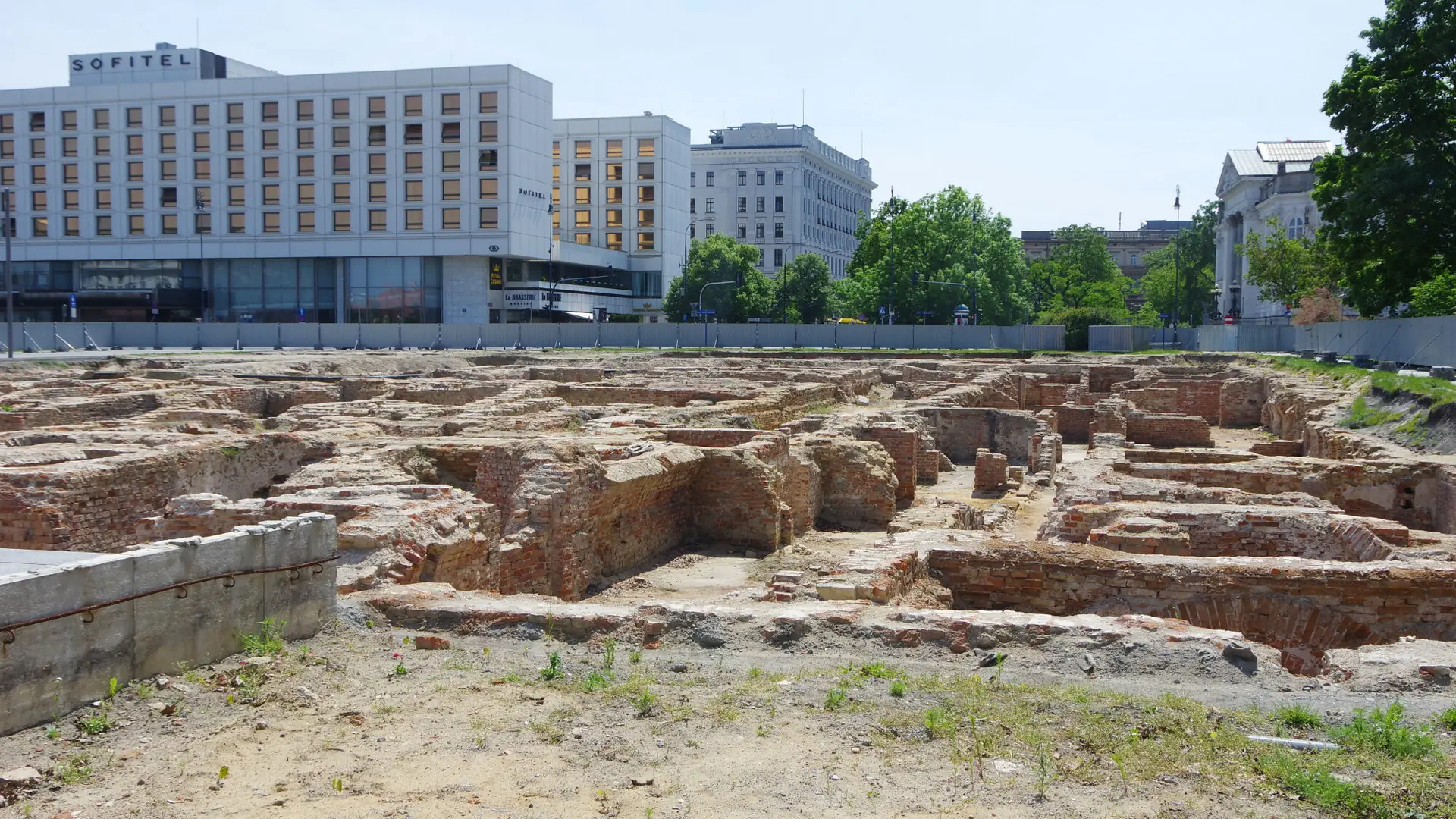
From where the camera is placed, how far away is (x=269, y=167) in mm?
66125

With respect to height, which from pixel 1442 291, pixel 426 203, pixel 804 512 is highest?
pixel 426 203

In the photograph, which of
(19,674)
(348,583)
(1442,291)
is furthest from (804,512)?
(1442,291)

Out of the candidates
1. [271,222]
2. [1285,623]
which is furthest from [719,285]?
[1285,623]

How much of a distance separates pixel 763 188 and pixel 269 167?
48113 mm

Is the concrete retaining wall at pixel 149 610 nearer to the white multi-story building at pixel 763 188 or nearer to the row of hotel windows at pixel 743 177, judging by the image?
the white multi-story building at pixel 763 188

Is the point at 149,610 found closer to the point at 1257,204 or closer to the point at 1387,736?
the point at 1387,736

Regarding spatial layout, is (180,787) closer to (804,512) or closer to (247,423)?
(804,512)

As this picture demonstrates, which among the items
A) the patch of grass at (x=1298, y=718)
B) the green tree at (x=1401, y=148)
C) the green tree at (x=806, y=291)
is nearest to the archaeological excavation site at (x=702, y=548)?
the patch of grass at (x=1298, y=718)

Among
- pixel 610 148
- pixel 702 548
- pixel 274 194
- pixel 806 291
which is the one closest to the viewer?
pixel 702 548

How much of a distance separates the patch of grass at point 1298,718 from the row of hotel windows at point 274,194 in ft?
202

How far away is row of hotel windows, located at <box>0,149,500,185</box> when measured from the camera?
6450 cm

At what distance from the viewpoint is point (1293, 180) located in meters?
70.5

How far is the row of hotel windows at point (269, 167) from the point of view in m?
64.5

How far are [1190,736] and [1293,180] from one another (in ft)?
243
